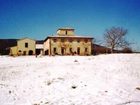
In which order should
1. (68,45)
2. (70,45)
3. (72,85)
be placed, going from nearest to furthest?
(72,85), (68,45), (70,45)

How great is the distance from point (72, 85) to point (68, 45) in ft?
171

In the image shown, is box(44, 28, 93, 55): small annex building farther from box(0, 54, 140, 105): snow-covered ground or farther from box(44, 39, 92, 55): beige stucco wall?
box(0, 54, 140, 105): snow-covered ground

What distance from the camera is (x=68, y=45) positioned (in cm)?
7531

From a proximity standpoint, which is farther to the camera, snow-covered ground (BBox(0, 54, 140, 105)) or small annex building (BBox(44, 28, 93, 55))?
small annex building (BBox(44, 28, 93, 55))

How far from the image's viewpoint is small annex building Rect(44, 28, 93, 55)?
7481 cm

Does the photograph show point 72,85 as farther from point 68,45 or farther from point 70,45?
point 70,45

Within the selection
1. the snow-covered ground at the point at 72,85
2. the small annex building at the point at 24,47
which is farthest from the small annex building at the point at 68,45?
the snow-covered ground at the point at 72,85

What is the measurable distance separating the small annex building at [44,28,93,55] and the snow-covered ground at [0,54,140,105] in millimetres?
43365

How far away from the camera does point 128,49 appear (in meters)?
84.9

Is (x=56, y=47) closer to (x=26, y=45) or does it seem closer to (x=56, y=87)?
(x=26, y=45)

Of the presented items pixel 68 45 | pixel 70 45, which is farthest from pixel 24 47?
Answer: pixel 70 45

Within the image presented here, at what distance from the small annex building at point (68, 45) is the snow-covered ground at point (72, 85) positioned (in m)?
43.4

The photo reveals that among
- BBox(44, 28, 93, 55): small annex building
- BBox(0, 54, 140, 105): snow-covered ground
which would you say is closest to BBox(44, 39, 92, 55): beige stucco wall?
BBox(44, 28, 93, 55): small annex building

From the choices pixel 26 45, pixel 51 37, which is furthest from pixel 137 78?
pixel 26 45
